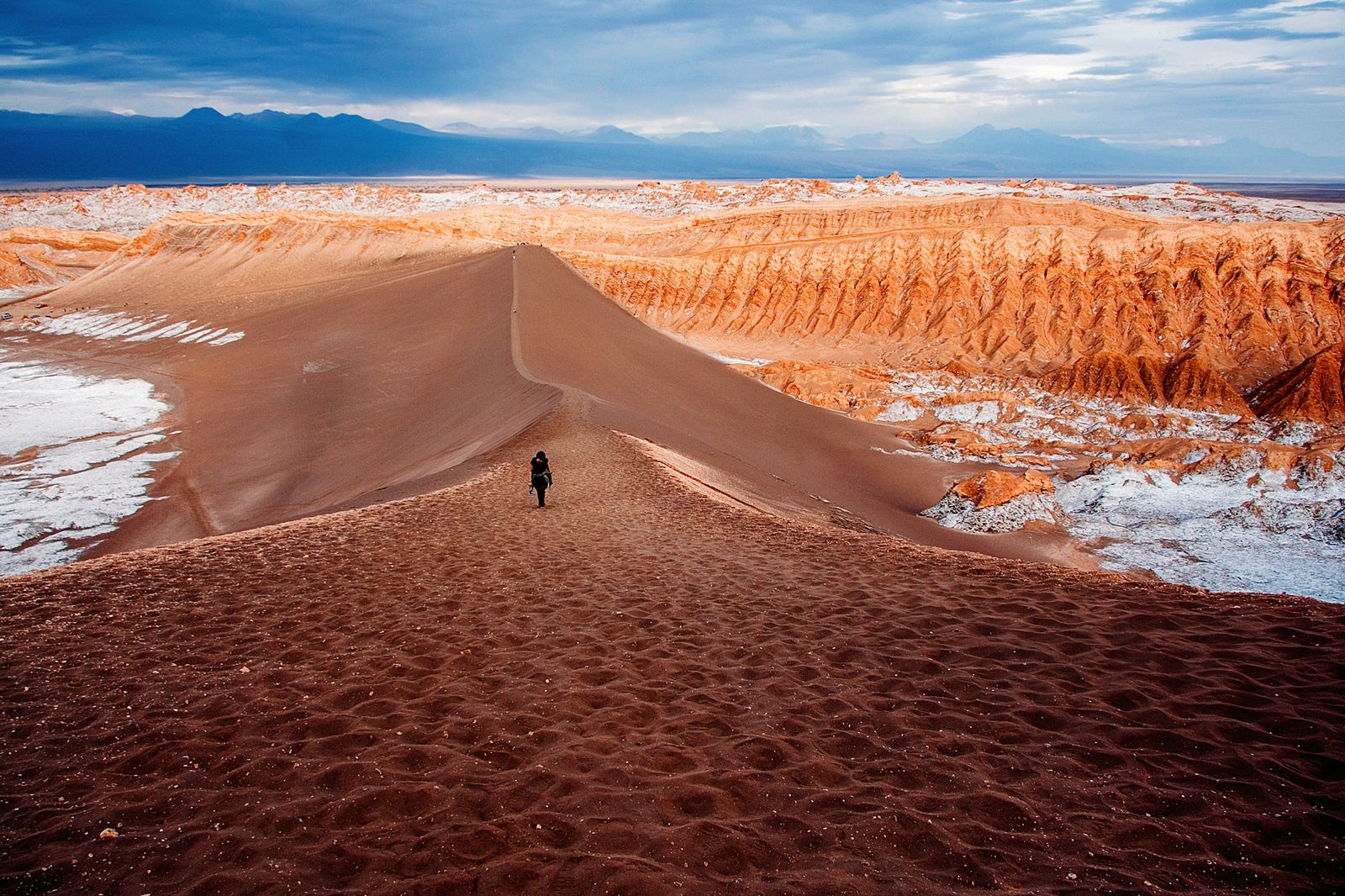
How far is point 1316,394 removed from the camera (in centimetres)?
2930

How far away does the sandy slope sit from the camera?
3.97 meters

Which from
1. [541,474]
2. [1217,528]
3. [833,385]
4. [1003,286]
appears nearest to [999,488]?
[1217,528]

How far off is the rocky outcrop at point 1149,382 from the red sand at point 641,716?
2838cm

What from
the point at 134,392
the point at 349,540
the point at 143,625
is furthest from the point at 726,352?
the point at 143,625

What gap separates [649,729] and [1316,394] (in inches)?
1408

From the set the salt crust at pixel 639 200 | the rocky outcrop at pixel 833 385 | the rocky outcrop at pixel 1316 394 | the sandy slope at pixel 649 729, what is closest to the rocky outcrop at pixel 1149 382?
the rocky outcrop at pixel 1316 394

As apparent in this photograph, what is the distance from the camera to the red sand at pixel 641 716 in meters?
3.98

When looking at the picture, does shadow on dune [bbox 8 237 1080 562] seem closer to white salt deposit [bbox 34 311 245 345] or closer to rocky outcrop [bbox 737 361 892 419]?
white salt deposit [bbox 34 311 245 345]

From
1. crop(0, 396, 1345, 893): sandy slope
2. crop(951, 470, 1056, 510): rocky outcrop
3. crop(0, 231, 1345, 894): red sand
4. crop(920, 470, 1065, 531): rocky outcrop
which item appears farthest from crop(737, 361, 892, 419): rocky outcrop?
crop(0, 396, 1345, 893): sandy slope

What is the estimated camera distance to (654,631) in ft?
23.2

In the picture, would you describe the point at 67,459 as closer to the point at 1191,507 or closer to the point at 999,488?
the point at 999,488

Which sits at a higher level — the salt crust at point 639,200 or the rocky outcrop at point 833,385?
the salt crust at point 639,200

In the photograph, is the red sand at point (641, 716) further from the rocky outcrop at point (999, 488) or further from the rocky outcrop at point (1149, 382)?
the rocky outcrop at point (1149, 382)

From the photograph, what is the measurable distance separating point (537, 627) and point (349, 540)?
3.58m
